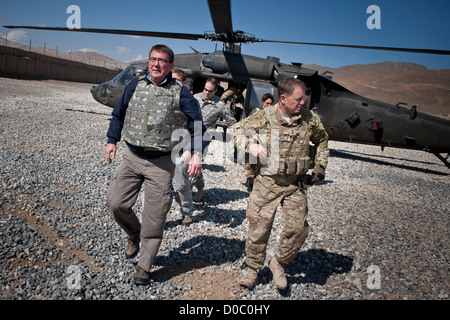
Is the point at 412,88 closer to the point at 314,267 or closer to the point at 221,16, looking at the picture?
the point at 221,16

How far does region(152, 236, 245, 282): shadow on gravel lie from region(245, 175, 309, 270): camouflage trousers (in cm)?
64

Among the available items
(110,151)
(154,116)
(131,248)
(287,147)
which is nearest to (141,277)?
(131,248)

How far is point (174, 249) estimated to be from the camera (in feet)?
11.1

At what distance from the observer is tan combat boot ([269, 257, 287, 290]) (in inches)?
110

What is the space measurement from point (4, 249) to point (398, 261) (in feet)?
15.4

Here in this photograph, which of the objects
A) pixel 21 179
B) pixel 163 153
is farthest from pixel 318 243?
pixel 21 179

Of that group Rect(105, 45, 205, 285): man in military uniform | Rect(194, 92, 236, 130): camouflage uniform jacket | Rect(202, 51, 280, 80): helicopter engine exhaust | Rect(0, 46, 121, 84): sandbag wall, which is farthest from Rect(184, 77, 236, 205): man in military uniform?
Rect(0, 46, 121, 84): sandbag wall

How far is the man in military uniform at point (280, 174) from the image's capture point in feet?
8.97

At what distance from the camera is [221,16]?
710cm

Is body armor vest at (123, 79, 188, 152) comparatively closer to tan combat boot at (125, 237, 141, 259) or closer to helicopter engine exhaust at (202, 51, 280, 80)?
tan combat boot at (125, 237, 141, 259)

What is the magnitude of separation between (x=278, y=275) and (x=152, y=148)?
183 cm

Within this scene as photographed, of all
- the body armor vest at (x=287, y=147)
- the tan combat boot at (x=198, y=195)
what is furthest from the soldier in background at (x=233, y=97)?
the body armor vest at (x=287, y=147)

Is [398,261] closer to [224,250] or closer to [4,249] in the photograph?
[224,250]
